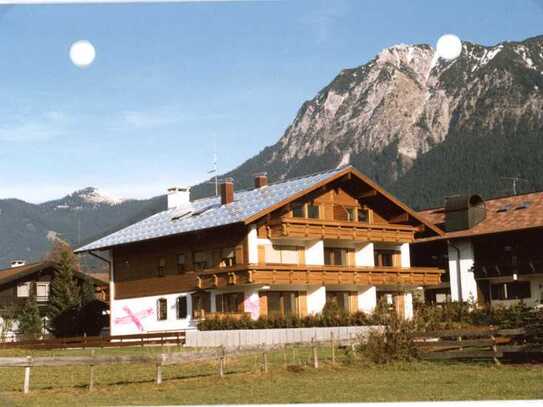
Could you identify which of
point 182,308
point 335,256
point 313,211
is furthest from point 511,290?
point 182,308

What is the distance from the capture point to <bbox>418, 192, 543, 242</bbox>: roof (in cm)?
4222

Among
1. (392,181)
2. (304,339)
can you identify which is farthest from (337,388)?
(392,181)

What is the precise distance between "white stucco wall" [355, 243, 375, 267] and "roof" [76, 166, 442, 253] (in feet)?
7.79

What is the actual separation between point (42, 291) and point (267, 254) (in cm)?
2052

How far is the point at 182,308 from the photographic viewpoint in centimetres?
3950

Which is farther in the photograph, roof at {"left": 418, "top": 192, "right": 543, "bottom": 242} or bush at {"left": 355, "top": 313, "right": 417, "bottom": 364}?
roof at {"left": 418, "top": 192, "right": 543, "bottom": 242}

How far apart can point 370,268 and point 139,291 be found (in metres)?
10.5

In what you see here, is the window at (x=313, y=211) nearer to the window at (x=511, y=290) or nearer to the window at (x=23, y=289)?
the window at (x=511, y=290)

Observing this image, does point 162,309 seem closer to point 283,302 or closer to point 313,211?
point 283,302

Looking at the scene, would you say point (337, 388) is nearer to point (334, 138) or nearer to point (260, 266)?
point (260, 266)

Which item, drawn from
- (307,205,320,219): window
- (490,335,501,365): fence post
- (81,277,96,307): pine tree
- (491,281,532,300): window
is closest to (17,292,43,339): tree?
(81,277,96,307): pine tree

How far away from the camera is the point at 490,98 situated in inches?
4397

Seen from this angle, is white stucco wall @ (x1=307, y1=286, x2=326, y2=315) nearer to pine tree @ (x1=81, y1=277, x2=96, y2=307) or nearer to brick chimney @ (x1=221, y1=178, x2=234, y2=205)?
brick chimney @ (x1=221, y1=178, x2=234, y2=205)

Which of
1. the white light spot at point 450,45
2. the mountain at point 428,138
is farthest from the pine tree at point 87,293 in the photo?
the white light spot at point 450,45
